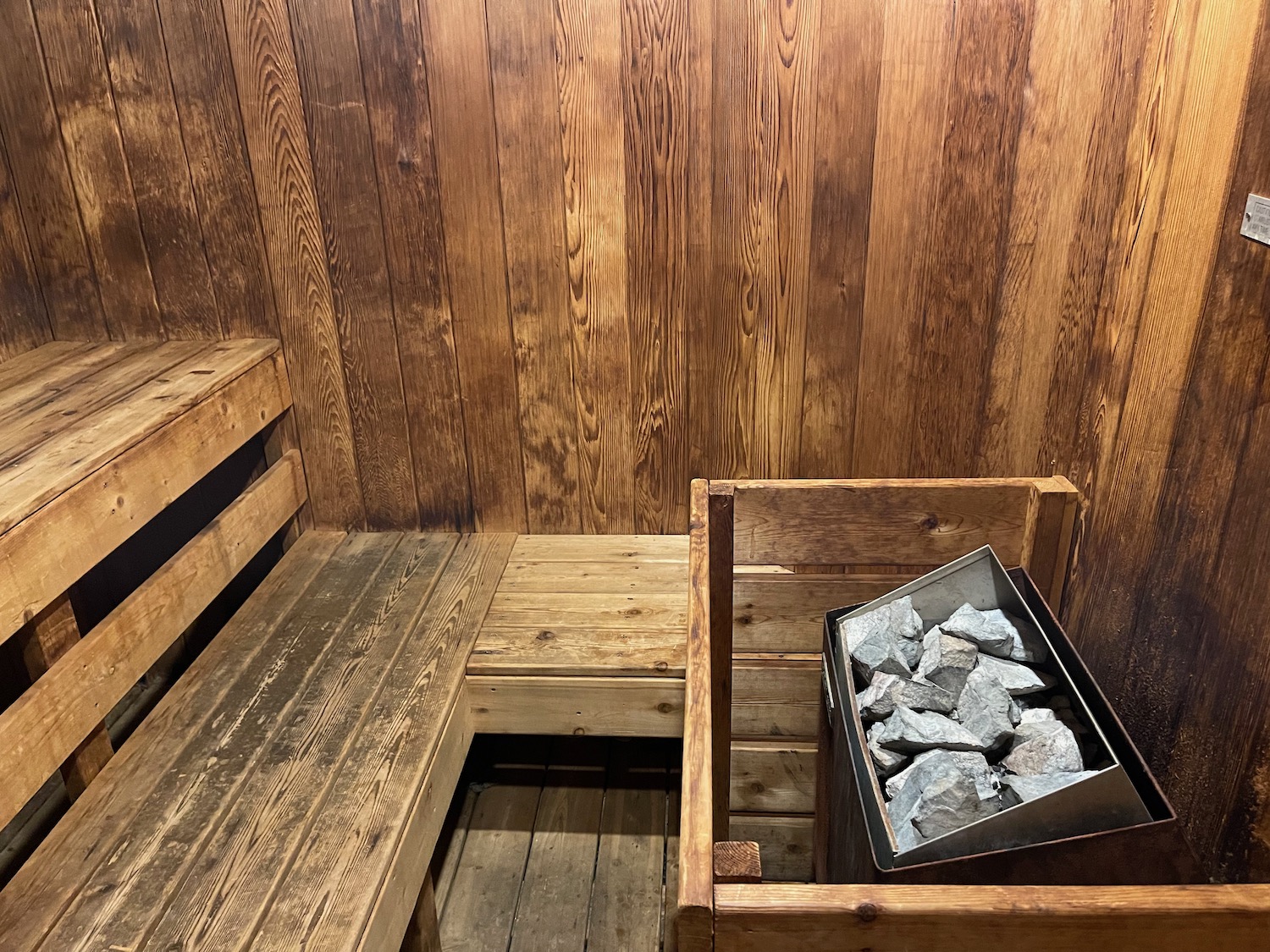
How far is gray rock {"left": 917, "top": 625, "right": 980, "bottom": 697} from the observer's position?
142 cm

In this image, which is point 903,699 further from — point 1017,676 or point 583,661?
point 583,661

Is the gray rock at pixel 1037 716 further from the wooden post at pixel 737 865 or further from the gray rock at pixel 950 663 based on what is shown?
the wooden post at pixel 737 865

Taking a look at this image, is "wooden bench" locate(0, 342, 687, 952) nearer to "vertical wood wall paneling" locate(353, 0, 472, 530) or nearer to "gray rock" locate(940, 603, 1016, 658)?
"vertical wood wall paneling" locate(353, 0, 472, 530)

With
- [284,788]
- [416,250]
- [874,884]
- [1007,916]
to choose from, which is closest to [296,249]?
[416,250]

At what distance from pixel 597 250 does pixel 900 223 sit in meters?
0.64

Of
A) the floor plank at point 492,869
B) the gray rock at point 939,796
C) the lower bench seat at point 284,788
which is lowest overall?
the floor plank at point 492,869

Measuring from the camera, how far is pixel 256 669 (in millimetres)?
1959

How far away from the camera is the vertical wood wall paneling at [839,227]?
188cm

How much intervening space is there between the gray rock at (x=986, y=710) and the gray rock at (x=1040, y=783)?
83 millimetres

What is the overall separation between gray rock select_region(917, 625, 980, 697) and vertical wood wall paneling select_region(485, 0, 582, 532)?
110 cm

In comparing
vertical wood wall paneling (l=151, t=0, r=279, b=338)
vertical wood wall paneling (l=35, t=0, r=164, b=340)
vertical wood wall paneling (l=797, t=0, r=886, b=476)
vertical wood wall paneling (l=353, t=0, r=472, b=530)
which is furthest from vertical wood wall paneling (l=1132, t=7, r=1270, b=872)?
vertical wood wall paneling (l=35, t=0, r=164, b=340)

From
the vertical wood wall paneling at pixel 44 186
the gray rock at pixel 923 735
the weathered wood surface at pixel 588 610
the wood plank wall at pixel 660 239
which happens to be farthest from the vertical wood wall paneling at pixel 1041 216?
the vertical wood wall paneling at pixel 44 186

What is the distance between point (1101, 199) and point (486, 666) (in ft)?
5.03

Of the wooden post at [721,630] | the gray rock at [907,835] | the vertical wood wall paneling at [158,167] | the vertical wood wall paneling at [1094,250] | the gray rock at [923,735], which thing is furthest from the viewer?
the vertical wood wall paneling at [158,167]
